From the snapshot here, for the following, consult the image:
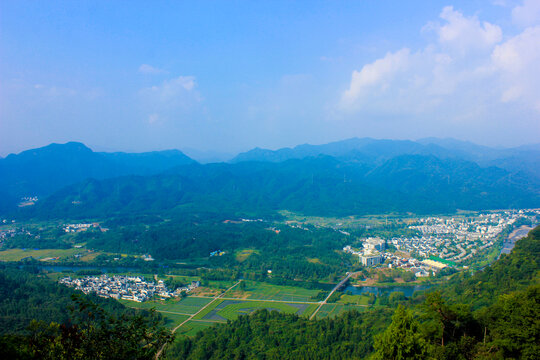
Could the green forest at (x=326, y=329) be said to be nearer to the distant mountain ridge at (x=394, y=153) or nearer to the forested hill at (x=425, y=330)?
the forested hill at (x=425, y=330)

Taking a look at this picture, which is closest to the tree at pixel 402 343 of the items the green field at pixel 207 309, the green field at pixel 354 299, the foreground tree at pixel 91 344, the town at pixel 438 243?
the foreground tree at pixel 91 344

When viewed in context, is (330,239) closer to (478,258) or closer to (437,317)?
(478,258)

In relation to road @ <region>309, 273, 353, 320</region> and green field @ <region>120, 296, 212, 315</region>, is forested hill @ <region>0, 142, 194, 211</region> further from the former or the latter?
road @ <region>309, 273, 353, 320</region>

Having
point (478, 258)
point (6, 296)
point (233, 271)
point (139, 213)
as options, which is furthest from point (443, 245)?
point (139, 213)

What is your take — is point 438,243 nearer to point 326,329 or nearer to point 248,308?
point 248,308

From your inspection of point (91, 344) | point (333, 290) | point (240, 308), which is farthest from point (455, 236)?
point (91, 344)

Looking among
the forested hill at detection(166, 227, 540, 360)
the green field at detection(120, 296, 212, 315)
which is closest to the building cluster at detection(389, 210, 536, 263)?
the forested hill at detection(166, 227, 540, 360)
